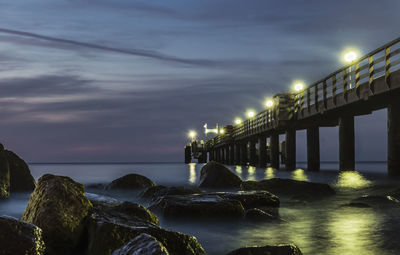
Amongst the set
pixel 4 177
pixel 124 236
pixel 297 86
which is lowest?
pixel 124 236

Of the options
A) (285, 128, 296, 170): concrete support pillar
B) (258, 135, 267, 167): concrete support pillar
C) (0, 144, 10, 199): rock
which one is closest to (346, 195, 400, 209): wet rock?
(0, 144, 10, 199): rock

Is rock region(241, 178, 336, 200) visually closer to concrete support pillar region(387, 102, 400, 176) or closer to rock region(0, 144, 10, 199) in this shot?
concrete support pillar region(387, 102, 400, 176)

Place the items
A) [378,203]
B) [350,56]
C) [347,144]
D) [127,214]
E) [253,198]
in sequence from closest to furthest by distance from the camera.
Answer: [127,214]
[253,198]
[378,203]
[350,56]
[347,144]

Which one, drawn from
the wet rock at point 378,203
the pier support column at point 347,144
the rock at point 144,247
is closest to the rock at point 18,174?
the wet rock at point 378,203

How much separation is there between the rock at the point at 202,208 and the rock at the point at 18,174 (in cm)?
761

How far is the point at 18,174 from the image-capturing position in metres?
15.1

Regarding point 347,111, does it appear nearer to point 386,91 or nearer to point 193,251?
point 386,91

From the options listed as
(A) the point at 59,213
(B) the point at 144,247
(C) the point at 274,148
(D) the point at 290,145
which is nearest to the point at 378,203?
(A) the point at 59,213

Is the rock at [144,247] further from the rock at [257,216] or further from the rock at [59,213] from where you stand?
the rock at [257,216]

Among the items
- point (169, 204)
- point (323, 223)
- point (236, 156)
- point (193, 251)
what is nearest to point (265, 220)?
point (323, 223)

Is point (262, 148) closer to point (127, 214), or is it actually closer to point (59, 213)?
point (127, 214)

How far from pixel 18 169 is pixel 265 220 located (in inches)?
390

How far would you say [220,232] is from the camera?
7.25 meters

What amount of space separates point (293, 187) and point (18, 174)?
8.81m
